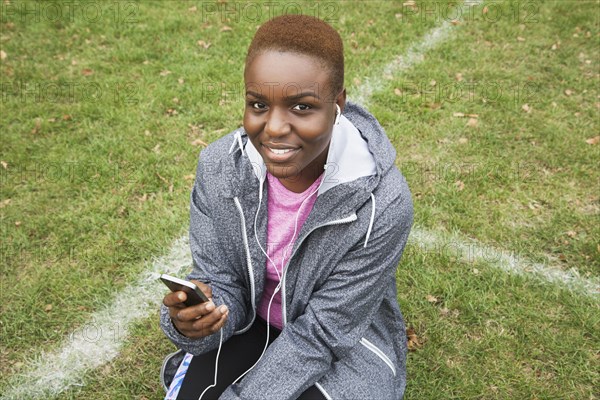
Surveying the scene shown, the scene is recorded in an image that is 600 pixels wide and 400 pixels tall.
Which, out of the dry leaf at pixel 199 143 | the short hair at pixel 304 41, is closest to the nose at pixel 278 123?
the short hair at pixel 304 41

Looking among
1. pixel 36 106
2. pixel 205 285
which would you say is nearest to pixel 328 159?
pixel 205 285

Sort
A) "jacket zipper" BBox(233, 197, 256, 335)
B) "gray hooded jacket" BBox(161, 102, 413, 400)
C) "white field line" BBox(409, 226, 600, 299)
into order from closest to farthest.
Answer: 1. "gray hooded jacket" BBox(161, 102, 413, 400)
2. "jacket zipper" BBox(233, 197, 256, 335)
3. "white field line" BBox(409, 226, 600, 299)

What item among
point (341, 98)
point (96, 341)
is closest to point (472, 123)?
point (341, 98)

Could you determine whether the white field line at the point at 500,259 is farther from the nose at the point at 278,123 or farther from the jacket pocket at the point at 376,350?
the nose at the point at 278,123

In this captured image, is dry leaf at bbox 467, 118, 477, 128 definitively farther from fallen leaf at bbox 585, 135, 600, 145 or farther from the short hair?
the short hair

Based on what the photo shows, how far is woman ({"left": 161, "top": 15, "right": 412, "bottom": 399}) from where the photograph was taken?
196 cm

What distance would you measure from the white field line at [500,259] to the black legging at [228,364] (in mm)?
1556

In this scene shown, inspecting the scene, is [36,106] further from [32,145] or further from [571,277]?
[571,277]

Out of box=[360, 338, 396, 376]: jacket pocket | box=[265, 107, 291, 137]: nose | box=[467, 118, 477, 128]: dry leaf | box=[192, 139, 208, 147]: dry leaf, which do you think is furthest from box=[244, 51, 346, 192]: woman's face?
box=[467, 118, 477, 128]: dry leaf

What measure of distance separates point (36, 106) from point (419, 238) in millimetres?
3589

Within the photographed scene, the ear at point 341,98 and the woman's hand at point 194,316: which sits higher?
the ear at point 341,98

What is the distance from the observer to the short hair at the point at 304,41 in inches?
74.5

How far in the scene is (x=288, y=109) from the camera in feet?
6.44

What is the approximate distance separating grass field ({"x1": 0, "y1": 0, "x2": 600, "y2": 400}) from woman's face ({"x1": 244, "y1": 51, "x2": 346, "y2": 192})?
1691mm
